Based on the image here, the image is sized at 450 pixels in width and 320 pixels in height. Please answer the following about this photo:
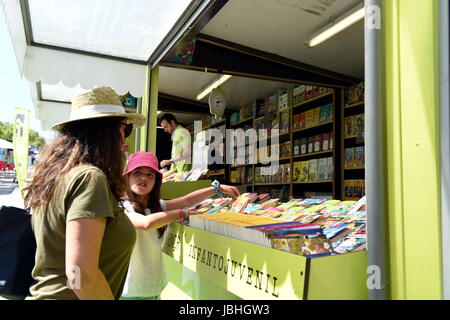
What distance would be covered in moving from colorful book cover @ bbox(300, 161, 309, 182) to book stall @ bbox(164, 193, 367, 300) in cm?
389

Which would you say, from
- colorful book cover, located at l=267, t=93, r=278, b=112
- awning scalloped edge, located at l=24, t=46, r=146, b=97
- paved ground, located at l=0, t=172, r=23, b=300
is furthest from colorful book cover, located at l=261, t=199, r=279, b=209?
colorful book cover, located at l=267, t=93, r=278, b=112

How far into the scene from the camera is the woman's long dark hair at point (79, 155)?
3.69 feet

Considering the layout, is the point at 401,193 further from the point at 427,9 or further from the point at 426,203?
the point at 427,9

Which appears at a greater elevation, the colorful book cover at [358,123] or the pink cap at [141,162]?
the colorful book cover at [358,123]

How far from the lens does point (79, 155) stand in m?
1.17

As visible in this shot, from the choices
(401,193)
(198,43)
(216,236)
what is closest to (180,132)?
(198,43)

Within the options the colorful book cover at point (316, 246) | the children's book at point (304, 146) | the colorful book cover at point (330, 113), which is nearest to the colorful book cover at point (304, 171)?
the children's book at point (304, 146)

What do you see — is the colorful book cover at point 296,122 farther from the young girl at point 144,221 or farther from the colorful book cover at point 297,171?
the young girl at point 144,221

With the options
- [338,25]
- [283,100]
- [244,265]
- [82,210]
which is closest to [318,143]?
[283,100]

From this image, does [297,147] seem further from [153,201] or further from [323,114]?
[153,201]

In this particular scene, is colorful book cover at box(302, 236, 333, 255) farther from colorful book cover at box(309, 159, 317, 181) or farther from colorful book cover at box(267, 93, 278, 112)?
colorful book cover at box(267, 93, 278, 112)

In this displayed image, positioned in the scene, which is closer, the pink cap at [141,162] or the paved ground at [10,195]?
the pink cap at [141,162]

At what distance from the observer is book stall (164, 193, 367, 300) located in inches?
42.5

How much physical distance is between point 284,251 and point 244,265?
0.22m
